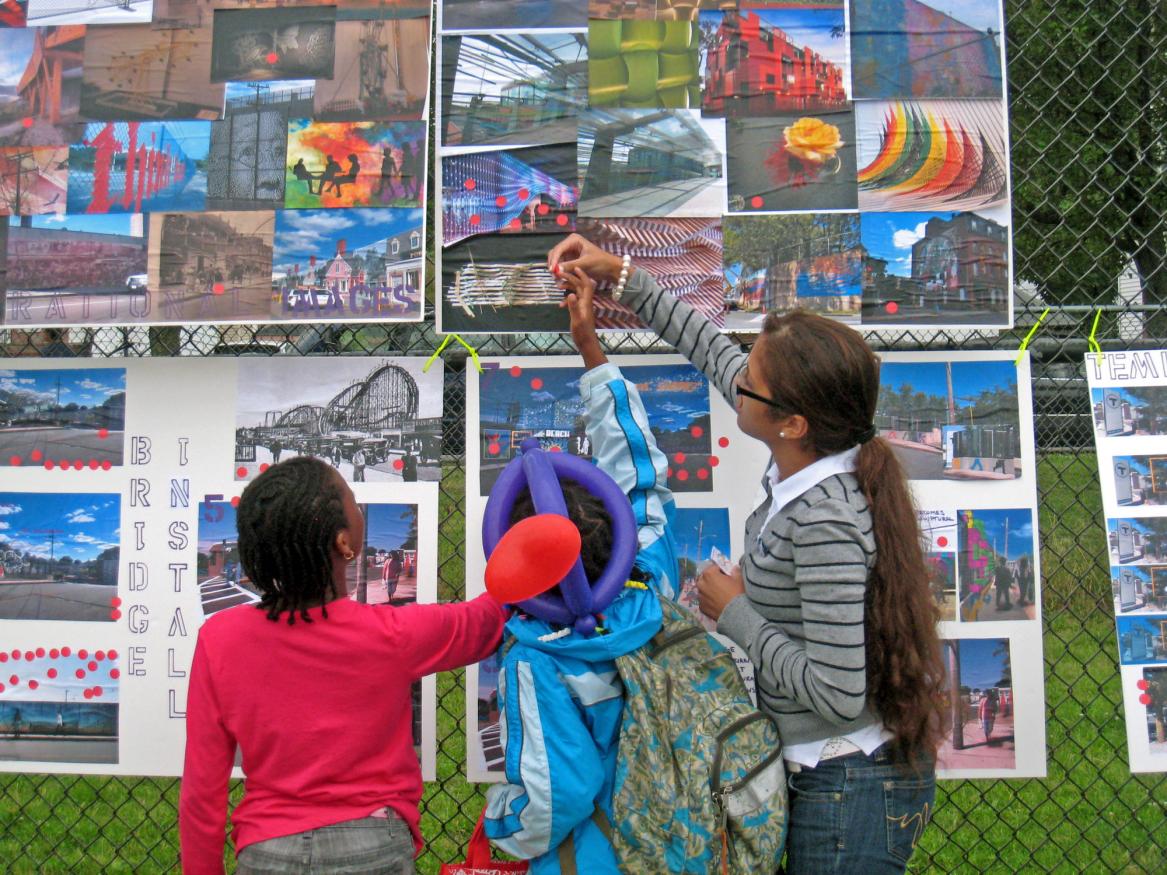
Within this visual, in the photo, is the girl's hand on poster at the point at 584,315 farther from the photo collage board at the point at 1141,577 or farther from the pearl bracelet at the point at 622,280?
the photo collage board at the point at 1141,577

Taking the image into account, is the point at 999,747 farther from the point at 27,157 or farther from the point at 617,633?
the point at 27,157

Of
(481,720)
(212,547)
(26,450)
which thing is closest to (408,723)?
(481,720)

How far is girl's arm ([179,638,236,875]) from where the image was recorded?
200 cm

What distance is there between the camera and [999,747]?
2590 mm

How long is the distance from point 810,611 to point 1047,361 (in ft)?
4.90

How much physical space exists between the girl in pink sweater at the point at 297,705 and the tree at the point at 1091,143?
6.69 ft

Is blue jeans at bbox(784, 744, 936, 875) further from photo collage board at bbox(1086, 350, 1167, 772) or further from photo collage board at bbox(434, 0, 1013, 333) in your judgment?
photo collage board at bbox(434, 0, 1013, 333)

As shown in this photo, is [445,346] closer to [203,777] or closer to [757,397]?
[757,397]

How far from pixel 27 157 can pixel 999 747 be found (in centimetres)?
292

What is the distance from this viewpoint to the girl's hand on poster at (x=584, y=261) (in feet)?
8.10

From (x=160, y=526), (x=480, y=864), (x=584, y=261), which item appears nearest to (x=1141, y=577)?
(x=584, y=261)

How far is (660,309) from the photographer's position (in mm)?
2447

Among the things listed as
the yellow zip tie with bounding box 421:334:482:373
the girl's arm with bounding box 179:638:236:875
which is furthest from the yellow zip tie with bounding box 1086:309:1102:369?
the girl's arm with bounding box 179:638:236:875

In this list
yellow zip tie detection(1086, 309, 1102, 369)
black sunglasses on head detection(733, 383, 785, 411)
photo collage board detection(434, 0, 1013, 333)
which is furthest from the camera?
yellow zip tie detection(1086, 309, 1102, 369)
